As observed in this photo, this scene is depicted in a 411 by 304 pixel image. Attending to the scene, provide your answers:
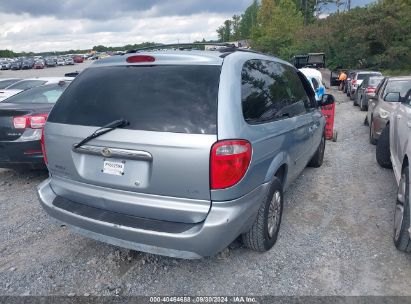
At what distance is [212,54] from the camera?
115 inches

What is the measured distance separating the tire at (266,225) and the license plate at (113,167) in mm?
1225

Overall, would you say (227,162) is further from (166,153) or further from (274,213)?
(274,213)

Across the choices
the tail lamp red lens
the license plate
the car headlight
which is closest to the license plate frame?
the license plate

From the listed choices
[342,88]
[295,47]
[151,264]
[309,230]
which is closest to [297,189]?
[309,230]

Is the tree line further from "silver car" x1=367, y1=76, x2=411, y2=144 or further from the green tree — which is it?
"silver car" x1=367, y1=76, x2=411, y2=144

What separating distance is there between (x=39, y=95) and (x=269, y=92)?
15.5 ft

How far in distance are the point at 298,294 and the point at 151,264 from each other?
1298 mm

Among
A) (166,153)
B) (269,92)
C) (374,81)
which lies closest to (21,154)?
(166,153)

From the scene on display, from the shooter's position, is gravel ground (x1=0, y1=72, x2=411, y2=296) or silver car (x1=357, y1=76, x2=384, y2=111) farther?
silver car (x1=357, y1=76, x2=384, y2=111)

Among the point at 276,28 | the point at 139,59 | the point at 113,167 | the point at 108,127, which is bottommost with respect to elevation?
the point at 113,167

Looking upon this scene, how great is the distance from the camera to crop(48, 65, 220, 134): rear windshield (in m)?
2.55

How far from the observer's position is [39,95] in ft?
21.1

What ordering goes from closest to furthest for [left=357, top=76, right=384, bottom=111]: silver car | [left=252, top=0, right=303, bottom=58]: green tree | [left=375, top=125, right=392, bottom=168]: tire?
1. [left=375, top=125, right=392, bottom=168]: tire
2. [left=357, top=76, right=384, bottom=111]: silver car
3. [left=252, top=0, right=303, bottom=58]: green tree

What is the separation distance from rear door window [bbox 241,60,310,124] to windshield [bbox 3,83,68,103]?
4051 mm
